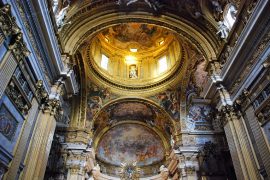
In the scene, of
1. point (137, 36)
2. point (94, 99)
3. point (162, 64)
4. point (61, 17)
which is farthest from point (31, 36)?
point (162, 64)

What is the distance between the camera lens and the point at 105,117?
17.8 meters

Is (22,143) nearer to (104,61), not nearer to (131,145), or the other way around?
(104,61)

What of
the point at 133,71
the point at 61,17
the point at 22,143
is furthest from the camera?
the point at 133,71

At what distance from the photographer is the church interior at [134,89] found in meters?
6.39

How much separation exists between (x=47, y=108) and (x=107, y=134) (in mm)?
11486

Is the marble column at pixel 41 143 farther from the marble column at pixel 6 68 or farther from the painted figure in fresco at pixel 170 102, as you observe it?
the painted figure in fresco at pixel 170 102

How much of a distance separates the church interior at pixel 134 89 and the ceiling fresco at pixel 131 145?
81mm

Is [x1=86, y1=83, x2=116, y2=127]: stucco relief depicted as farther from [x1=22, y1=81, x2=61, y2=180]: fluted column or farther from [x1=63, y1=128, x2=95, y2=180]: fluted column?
[x1=22, y1=81, x2=61, y2=180]: fluted column

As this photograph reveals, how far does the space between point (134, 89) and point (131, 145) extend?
505 cm

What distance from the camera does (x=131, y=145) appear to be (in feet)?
64.0

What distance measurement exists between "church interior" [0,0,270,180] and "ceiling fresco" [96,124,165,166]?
0.27 ft

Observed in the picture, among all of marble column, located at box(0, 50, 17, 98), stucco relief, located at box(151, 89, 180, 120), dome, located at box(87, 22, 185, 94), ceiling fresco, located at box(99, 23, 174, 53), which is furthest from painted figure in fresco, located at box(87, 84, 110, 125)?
marble column, located at box(0, 50, 17, 98)

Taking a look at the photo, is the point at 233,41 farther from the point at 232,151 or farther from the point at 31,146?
the point at 31,146

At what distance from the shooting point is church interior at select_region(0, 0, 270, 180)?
639 cm
